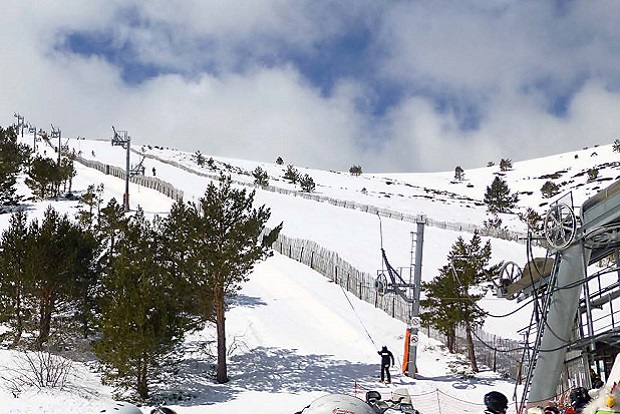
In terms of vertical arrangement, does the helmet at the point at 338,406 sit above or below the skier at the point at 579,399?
above

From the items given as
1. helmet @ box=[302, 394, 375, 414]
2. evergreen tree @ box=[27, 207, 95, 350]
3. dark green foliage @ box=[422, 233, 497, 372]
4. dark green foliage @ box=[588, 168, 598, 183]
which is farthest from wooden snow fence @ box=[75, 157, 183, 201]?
dark green foliage @ box=[588, 168, 598, 183]

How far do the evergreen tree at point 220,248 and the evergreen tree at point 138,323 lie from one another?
4.68 feet

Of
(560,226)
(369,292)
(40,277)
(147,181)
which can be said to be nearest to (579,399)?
(560,226)

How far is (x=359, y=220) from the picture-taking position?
60438 mm

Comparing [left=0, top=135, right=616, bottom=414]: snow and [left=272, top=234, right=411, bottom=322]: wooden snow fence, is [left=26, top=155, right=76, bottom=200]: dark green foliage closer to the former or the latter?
[left=0, top=135, right=616, bottom=414]: snow

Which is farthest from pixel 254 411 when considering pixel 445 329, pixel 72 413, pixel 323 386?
pixel 445 329

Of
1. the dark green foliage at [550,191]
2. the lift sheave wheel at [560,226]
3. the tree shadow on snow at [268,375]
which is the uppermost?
the dark green foliage at [550,191]

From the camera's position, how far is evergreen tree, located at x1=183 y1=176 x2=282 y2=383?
69.6ft

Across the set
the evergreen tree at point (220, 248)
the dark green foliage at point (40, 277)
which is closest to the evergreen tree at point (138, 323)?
the evergreen tree at point (220, 248)

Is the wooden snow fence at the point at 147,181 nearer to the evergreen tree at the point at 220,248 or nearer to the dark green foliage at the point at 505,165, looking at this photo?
the evergreen tree at the point at 220,248

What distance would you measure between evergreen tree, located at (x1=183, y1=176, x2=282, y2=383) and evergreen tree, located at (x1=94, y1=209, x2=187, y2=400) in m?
1.43

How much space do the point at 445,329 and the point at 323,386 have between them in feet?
22.9

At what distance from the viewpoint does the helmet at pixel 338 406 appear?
826 cm

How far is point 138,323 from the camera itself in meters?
18.2
